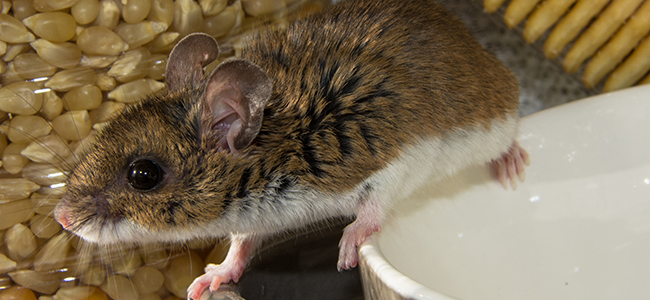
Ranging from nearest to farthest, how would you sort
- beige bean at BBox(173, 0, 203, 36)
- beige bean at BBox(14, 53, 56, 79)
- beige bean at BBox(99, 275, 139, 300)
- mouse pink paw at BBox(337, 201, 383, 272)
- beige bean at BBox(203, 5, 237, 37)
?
mouse pink paw at BBox(337, 201, 383, 272)
beige bean at BBox(14, 53, 56, 79)
beige bean at BBox(99, 275, 139, 300)
beige bean at BBox(173, 0, 203, 36)
beige bean at BBox(203, 5, 237, 37)

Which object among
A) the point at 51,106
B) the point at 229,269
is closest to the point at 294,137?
the point at 229,269

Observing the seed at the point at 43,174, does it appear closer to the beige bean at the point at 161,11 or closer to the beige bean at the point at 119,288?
the beige bean at the point at 119,288

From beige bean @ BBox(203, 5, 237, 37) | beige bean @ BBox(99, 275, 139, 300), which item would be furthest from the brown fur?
beige bean @ BBox(99, 275, 139, 300)

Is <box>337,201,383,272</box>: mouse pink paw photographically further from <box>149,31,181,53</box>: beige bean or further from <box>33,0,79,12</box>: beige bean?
<box>33,0,79,12</box>: beige bean

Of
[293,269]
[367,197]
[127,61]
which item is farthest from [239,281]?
[127,61]

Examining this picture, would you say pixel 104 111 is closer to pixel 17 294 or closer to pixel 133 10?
pixel 133 10

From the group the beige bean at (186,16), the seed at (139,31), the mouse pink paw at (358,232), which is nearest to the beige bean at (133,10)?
the seed at (139,31)

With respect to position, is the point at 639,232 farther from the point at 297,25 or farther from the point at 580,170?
the point at 297,25
